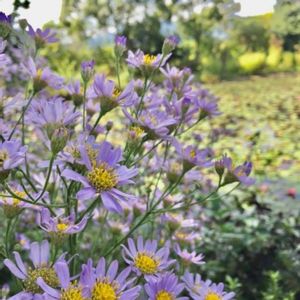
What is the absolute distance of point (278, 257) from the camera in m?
1.90

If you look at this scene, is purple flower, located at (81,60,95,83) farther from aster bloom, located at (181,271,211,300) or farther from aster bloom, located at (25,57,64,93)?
aster bloom, located at (181,271,211,300)

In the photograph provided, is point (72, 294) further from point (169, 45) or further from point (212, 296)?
point (169, 45)

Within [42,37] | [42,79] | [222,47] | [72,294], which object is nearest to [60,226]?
[72,294]

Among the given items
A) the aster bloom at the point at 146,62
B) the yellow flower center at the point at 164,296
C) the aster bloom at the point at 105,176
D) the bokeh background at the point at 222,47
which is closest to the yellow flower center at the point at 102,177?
the aster bloom at the point at 105,176

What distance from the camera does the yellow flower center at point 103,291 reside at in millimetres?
601

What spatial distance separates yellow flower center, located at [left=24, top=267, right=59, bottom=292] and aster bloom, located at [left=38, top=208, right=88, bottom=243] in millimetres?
39

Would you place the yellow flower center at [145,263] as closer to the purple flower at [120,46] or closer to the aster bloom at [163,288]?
the aster bloom at [163,288]

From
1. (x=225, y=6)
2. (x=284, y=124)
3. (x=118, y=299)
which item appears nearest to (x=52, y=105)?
(x=118, y=299)

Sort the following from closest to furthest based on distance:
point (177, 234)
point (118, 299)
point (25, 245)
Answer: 1. point (118, 299)
2. point (177, 234)
3. point (25, 245)

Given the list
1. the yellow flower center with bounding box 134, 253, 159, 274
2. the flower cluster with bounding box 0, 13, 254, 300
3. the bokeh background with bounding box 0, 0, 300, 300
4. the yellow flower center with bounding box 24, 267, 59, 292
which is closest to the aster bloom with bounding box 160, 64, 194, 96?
the flower cluster with bounding box 0, 13, 254, 300

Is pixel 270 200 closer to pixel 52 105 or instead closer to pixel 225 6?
pixel 52 105

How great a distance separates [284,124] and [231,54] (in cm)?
101

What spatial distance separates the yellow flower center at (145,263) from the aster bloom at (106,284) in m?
0.07

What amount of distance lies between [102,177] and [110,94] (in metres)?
0.13
